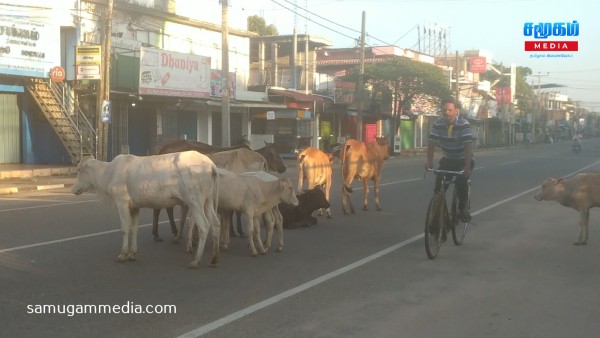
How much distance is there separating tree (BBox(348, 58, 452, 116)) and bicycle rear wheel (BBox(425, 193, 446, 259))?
117ft

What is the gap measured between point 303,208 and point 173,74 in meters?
17.2

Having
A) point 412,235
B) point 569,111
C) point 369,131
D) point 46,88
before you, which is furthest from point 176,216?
point 569,111

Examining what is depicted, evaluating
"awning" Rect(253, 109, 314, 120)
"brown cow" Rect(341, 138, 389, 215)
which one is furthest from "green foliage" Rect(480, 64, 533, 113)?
"brown cow" Rect(341, 138, 389, 215)

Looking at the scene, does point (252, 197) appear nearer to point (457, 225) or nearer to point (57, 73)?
point (457, 225)

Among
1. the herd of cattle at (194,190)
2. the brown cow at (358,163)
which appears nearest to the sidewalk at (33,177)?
the brown cow at (358,163)

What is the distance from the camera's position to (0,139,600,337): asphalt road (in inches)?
217

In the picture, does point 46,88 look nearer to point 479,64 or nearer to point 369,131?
point 369,131

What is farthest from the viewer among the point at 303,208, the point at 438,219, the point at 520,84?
the point at 520,84

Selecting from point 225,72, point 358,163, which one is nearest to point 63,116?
point 225,72

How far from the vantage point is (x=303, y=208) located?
35.5 feet

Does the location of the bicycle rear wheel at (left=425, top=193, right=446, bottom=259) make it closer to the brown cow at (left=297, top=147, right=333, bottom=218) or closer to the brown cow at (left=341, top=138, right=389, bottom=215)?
the brown cow at (left=297, top=147, right=333, bottom=218)

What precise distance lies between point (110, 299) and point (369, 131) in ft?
152

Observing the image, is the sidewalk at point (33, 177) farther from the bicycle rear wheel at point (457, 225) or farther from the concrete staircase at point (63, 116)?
the bicycle rear wheel at point (457, 225)

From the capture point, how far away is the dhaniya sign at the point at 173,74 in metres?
25.4
